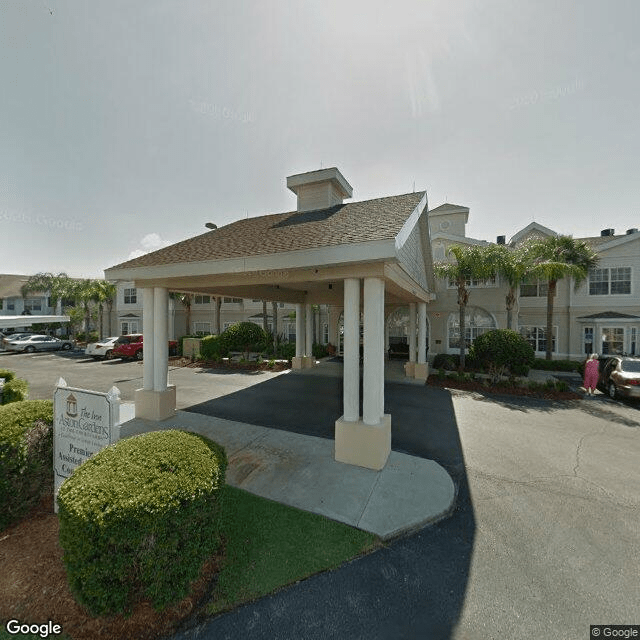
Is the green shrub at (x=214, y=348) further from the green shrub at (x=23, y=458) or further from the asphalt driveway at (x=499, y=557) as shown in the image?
the green shrub at (x=23, y=458)

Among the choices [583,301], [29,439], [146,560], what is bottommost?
[146,560]

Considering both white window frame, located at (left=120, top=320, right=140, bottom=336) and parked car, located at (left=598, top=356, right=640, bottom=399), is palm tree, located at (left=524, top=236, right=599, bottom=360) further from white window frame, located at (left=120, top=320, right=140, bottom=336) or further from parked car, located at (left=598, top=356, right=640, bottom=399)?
white window frame, located at (left=120, top=320, right=140, bottom=336)

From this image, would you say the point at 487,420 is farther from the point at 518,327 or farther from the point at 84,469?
the point at 518,327

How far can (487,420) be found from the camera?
8477mm

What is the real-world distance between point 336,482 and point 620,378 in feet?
38.3

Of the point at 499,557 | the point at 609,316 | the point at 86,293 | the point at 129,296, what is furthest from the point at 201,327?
the point at 609,316

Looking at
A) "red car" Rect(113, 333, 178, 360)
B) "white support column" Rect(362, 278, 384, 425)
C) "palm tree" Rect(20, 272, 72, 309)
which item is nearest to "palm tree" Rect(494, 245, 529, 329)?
"white support column" Rect(362, 278, 384, 425)

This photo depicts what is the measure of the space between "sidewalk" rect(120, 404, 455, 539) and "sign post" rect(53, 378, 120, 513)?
2230 mm

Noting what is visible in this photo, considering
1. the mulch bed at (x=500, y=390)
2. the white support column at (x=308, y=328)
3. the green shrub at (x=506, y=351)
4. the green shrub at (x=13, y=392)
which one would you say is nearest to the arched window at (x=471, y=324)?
the green shrub at (x=506, y=351)

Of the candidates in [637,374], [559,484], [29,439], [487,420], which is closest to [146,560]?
[29,439]

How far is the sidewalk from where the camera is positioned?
4.31 meters

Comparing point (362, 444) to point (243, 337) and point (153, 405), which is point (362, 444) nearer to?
point (153, 405)

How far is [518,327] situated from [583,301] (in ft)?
12.3

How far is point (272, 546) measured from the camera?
3.72 meters
